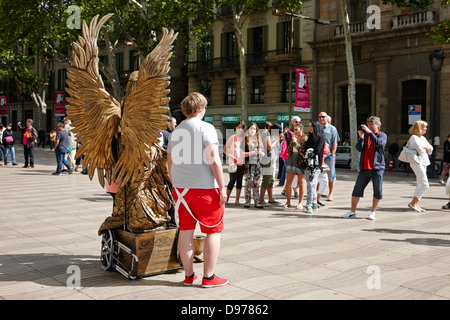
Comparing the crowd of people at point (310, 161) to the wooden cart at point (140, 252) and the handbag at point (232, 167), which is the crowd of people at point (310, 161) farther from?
the wooden cart at point (140, 252)

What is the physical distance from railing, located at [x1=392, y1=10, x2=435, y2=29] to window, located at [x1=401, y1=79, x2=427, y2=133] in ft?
9.51

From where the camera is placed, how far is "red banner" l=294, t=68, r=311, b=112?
25.6 meters

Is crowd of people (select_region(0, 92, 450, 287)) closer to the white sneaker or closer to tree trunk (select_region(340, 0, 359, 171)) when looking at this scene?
the white sneaker

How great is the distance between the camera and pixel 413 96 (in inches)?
1077

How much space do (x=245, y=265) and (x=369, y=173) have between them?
13.2 ft

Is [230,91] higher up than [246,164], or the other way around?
[230,91]

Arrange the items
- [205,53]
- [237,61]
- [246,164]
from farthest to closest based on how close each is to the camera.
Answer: [205,53], [237,61], [246,164]

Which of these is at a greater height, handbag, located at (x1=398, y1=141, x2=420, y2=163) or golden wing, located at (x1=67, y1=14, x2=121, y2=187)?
golden wing, located at (x1=67, y1=14, x2=121, y2=187)

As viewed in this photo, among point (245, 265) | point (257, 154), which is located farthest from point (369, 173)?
point (245, 265)

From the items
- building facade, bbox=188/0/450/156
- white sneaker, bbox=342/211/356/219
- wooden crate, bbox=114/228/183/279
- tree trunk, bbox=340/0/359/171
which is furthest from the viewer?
building facade, bbox=188/0/450/156

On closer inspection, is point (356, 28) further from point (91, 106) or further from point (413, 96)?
point (91, 106)

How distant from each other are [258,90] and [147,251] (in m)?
31.3

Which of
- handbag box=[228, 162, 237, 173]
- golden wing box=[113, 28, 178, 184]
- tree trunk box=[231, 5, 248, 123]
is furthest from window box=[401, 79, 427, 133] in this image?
golden wing box=[113, 28, 178, 184]

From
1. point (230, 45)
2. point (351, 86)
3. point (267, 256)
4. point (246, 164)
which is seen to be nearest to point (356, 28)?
point (351, 86)
